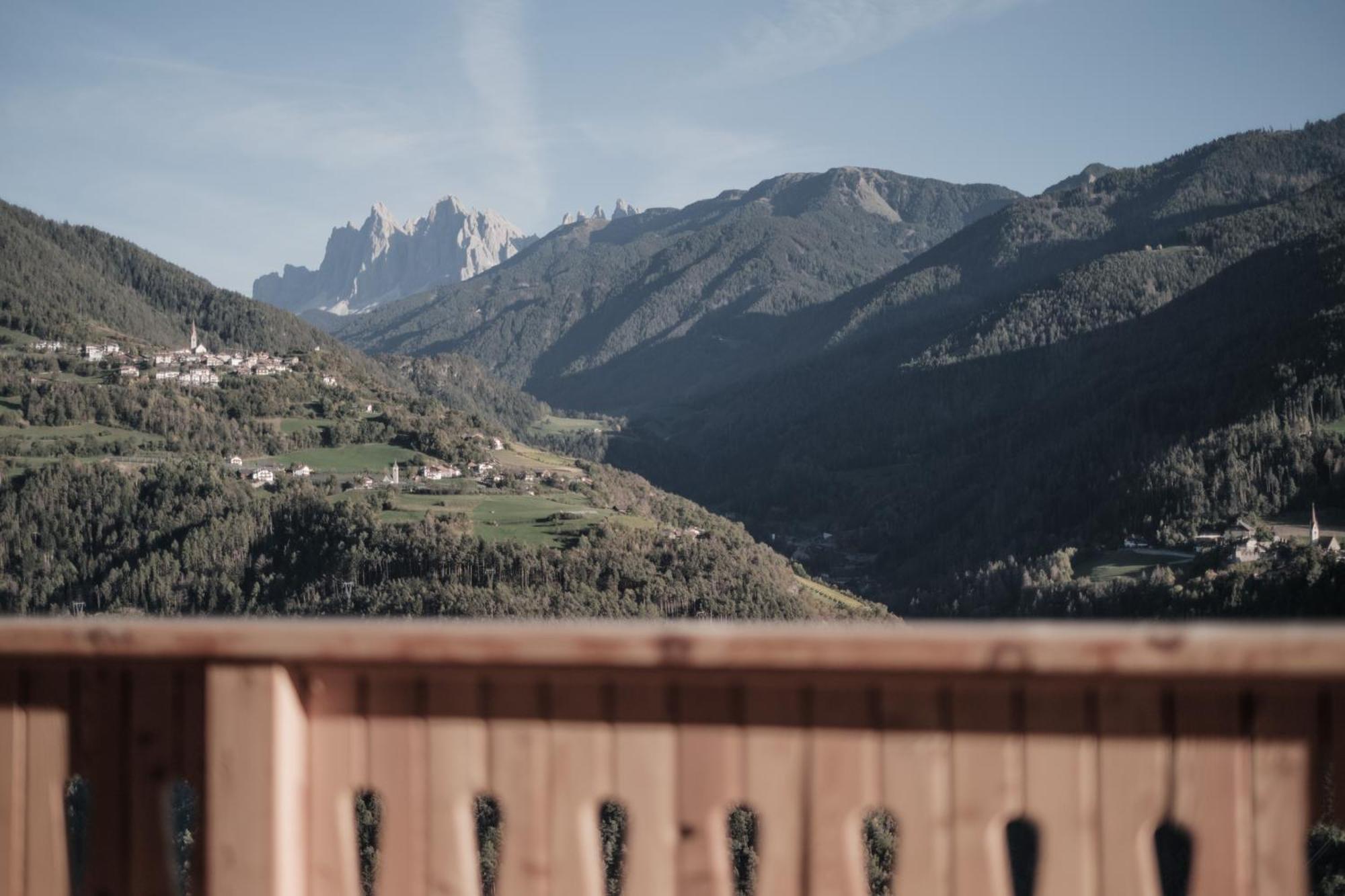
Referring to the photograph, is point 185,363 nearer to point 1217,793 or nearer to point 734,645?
point 734,645

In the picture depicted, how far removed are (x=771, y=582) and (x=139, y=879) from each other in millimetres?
56804

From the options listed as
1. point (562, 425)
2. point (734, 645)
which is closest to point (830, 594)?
point (734, 645)

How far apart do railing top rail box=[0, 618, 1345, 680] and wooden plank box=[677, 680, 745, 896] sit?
85 millimetres

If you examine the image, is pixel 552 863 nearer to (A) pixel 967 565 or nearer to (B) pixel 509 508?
(B) pixel 509 508

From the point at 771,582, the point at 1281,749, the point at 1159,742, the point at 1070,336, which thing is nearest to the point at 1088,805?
the point at 1159,742

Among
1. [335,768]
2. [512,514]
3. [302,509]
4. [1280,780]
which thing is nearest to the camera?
[1280,780]

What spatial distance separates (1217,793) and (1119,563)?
227ft

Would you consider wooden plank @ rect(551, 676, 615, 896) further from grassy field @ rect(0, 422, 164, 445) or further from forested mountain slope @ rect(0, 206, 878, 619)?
grassy field @ rect(0, 422, 164, 445)

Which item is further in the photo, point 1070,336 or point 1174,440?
point 1070,336

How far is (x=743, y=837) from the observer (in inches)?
972

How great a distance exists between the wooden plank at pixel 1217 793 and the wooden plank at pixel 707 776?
75cm

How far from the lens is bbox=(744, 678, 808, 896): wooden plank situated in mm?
2037

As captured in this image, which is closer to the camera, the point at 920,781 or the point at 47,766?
the point at 920,781

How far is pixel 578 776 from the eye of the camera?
2.12 metres
